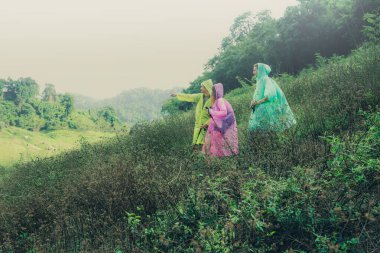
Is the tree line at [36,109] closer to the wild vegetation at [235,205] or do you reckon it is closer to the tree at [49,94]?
the tree at [49,94]

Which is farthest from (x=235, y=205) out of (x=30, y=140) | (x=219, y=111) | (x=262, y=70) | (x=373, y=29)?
(x=30, y=140)

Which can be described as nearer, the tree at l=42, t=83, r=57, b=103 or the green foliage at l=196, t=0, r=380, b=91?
the green foliage at l=196, t=0, r=380, b=91

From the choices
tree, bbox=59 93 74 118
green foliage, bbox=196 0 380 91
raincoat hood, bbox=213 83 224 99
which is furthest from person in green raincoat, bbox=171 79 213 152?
tree, bbox=59 93 74 118

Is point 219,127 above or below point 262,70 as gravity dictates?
below

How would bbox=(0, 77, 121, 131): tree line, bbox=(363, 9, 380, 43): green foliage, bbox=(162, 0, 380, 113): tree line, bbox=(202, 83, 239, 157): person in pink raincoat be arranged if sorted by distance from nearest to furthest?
bbox=(202, 83, 239, 157): person in pink raincoat
bbox=(363, 9, 380, 43): green foliage
bbox=(162, 0, 380, 113): tree line
bbox=(0, 77, 121, 131): tree line

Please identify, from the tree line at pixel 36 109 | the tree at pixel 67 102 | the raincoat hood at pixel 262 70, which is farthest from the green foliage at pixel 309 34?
the tree at pixel 67 102

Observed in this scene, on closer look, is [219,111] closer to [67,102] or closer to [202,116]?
[202,116]

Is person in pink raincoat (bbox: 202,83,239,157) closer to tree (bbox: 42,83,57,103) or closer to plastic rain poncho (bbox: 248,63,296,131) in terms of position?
plastic rain poncho (bbox: 248,63,296,131)

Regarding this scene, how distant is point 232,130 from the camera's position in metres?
6.59

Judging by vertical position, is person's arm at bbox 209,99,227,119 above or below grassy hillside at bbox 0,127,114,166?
above

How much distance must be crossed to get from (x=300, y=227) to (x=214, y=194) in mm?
753

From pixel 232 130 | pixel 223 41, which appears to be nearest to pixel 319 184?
pixel 232 130

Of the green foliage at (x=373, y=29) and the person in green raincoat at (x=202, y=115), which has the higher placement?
the green foliage at (x=373, y=29)

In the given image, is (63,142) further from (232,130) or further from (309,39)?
(232,130)
